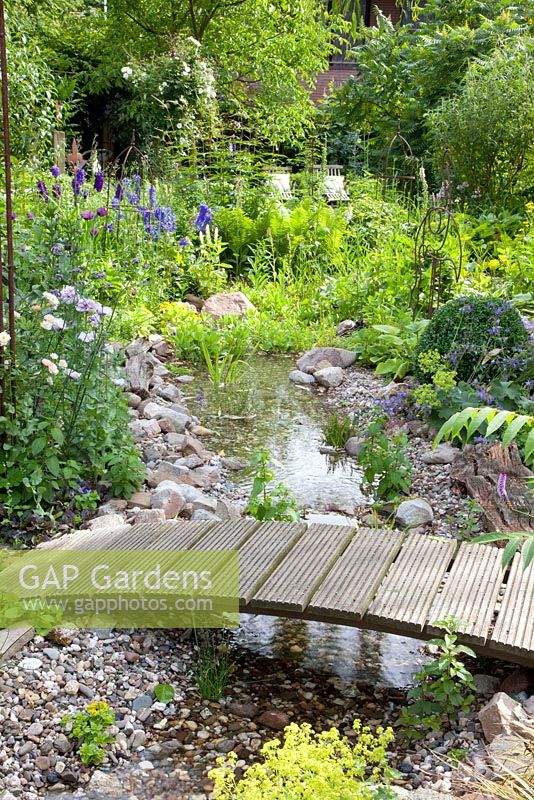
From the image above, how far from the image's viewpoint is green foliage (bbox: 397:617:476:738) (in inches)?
103

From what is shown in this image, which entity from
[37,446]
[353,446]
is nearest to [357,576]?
[37,446]

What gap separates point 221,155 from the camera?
1077 cm

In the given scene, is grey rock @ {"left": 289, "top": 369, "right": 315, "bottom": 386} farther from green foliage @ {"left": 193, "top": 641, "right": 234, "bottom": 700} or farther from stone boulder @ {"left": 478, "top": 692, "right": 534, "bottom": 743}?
stone boulder @ {"left": 478, "top": 692, "right": 534, "bottom": 743}

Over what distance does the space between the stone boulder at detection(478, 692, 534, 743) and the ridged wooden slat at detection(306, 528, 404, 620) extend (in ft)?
1.54

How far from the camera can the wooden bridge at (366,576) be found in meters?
2.77

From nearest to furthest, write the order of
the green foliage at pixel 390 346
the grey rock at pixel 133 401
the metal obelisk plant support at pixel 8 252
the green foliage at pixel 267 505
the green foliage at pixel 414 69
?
the metal obelisk plant support at pixel 8 252 → the green foliage at pixel 267 505 → the grey rock at pixel 133 401 → the green foliage at pixel 390 346 → the green foliage at pixel 414 69

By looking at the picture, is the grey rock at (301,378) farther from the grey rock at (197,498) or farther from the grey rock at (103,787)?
the grey rock at (103,787)

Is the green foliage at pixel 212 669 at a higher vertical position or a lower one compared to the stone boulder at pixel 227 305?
lower

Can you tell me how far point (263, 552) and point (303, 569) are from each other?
219 mm

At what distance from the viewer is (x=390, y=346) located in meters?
6.75

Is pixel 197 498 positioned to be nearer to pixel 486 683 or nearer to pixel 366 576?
pixel 366 576

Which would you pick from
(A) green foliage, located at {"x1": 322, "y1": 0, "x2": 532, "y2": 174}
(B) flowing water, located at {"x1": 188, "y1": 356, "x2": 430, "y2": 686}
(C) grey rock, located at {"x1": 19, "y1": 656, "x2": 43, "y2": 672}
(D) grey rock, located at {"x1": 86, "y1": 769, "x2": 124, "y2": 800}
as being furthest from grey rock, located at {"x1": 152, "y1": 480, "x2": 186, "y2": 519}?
(A) green foliage, located at {"x1": 322, "y1": 0, "x2": 532, "y2": 174}

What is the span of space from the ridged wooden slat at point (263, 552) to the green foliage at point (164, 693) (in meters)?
0.36

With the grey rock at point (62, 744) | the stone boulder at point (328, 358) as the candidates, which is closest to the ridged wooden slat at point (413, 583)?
the grey rock at point (62, 744)
